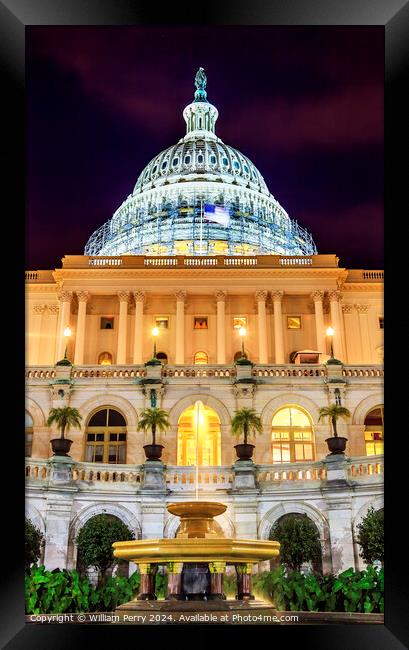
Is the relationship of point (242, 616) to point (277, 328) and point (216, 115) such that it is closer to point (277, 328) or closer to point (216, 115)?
point (277, 328)

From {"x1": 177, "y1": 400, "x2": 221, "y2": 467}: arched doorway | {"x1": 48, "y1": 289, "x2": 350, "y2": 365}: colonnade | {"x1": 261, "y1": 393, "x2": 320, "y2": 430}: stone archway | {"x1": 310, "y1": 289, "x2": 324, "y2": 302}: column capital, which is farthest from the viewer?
{"x1": 310, "y1": 289, "x2": 324, "y2": 302}: column capital

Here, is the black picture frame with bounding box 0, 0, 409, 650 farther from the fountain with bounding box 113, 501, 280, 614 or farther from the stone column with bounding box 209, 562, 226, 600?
the stone column with bounding box 209, 562, 226, 600

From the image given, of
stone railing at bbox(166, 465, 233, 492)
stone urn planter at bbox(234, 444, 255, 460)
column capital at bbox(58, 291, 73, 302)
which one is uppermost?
column capital at bbox(58, 291, 73, 302)

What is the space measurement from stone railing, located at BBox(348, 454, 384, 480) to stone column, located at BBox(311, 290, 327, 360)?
99.1 ft

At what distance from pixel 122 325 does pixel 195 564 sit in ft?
→ 141

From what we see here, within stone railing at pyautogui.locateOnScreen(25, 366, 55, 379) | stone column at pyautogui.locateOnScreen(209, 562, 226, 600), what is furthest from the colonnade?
stone column at pyautogui.locateOnScreen(209, 562, 226, 600)

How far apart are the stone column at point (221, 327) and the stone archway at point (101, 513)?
31.4m

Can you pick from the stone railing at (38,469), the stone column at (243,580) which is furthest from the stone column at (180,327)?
the stone column at (243,580)

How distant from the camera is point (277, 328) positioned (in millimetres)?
60625

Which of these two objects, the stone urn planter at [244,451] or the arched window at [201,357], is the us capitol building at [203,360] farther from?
the stone urn planter at [244,451]

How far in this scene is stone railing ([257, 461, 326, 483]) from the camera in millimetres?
28422

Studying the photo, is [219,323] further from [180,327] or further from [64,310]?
[64,310]
